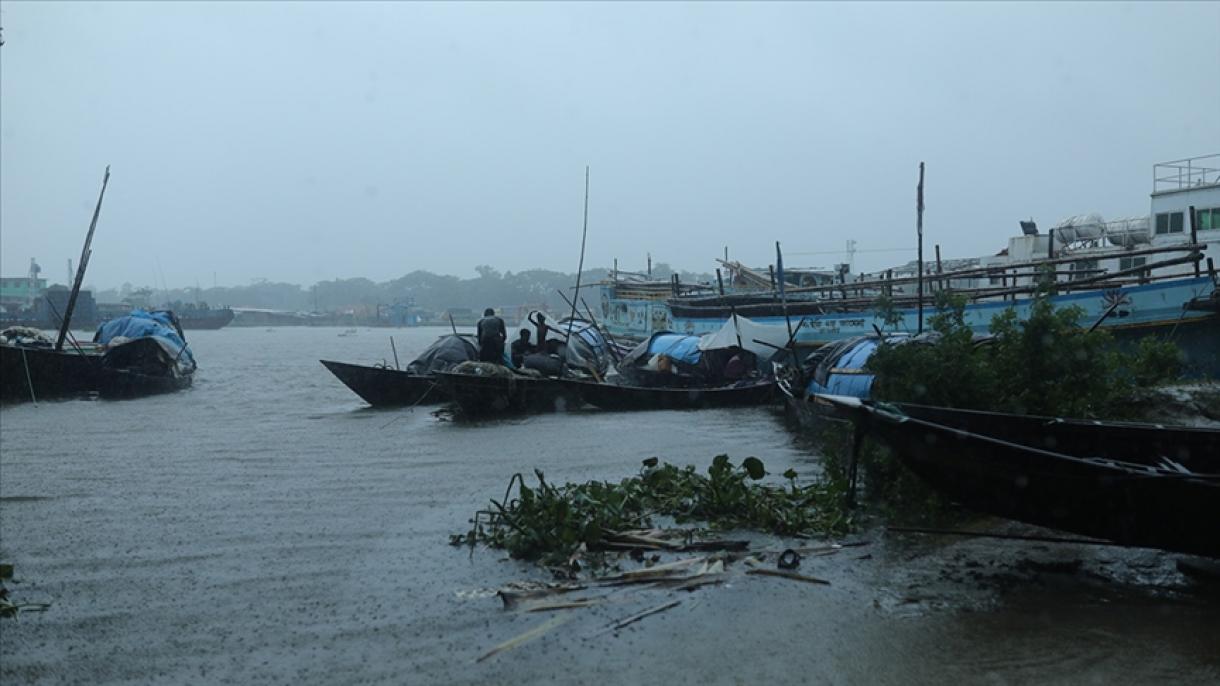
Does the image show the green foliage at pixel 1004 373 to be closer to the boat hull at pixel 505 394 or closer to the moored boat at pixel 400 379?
the boat hull at pixel 505 394

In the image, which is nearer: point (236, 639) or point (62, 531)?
point (236, 639)

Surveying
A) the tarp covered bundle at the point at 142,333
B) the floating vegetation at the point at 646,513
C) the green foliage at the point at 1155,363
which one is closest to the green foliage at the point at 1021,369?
the floating vegetation at the point at 646,513

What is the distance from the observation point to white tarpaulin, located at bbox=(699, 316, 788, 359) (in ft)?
69.6

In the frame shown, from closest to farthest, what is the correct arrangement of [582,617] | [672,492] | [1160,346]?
[582,617] < [672,492] < [1160,346]

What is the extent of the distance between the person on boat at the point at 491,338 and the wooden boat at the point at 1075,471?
43.5 feet

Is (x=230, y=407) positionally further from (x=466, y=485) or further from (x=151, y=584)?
(x=151, y=584)

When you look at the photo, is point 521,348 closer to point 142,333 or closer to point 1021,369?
point 142,333

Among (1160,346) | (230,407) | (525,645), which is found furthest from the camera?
(230,407)

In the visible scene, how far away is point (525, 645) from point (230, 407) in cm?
2002

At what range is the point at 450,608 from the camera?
6.44 m

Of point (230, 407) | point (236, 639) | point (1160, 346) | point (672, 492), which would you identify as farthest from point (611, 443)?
point (230, 407)

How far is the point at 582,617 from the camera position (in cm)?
602

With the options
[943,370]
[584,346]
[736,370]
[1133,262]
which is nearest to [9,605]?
[943,370]

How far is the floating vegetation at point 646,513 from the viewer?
7.42 m
